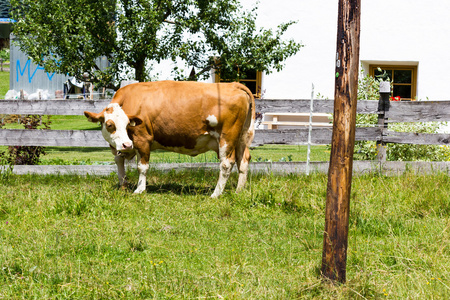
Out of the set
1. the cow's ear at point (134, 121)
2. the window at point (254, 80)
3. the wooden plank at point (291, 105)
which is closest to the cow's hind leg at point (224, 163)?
the cow's ear at point (134, 121)

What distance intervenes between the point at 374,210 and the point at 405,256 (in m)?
1.59

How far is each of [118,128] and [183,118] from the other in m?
0.81

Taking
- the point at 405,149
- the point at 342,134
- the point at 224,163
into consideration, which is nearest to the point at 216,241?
the point at 342,134

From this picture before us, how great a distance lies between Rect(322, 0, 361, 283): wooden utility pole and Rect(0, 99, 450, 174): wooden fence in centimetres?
459

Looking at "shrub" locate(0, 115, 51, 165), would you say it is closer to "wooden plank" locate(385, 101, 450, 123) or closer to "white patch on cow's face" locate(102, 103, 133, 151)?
"white patch on cow's face" locate(102, 103, 133, 151)

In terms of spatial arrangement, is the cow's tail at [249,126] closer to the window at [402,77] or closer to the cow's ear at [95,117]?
the cow's ear at [95,117]

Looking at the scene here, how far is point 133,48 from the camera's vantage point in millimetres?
11648

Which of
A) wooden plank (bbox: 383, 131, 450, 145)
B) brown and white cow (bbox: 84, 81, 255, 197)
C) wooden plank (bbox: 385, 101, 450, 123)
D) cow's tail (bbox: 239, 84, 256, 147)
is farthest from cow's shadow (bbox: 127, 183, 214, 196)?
wooden plank (bbox: 385, 101, 450, 123)

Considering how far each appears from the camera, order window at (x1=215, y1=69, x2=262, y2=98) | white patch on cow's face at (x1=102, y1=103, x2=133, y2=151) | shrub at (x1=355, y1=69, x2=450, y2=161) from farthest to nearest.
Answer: window at (x1=215, y1=69, x2=262, y2=98), shrub at (x1=355, y1=69, x2=450, y2=161), white patch on cow's face at (x1=102, y1=103, x2=133, y2=151)

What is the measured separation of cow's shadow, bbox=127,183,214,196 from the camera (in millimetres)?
6891

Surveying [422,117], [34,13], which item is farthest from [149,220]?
[34,13]

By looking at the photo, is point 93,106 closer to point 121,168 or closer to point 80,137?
point 80,137

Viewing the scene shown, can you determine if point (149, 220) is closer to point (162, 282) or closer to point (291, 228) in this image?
point (291, 228)

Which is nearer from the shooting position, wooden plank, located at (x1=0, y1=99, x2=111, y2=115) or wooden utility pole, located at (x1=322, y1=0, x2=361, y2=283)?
wooden utility pole, located at (x1=322, y1=0, x2=361, y2=283)
